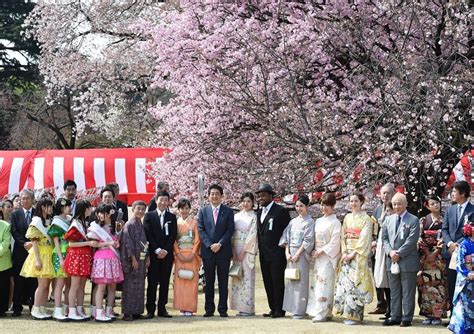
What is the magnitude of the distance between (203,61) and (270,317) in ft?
15.2

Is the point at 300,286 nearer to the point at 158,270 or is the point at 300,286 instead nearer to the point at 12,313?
the point at 158,270

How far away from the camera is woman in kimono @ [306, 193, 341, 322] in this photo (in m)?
8.49

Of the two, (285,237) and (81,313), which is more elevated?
(285,237)

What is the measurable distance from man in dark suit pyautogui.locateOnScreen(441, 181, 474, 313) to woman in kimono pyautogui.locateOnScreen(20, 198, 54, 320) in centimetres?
425

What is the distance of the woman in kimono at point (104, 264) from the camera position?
334 inches

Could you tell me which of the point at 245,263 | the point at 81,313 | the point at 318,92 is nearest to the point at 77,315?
the point at 81,313

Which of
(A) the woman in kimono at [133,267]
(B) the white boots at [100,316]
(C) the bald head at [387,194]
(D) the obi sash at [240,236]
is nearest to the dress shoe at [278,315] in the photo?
(D) the obi sash at [240,236]

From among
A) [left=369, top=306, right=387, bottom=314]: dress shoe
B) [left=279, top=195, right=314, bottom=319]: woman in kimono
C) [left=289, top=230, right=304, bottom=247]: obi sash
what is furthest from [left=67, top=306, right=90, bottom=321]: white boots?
[left=369, top=306, right=387, bottom=314]: dress shoe

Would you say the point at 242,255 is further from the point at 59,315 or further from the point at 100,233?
the point at 59,315

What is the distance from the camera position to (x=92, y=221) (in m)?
8.73

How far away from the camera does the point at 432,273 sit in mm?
8383

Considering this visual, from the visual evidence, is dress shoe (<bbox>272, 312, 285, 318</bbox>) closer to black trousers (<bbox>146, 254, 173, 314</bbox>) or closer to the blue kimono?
black trousers (<bbox>146, 254, 173, 314</bbox>)

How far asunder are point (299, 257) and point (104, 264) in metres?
2.17

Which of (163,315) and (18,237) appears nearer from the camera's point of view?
(163,315)
